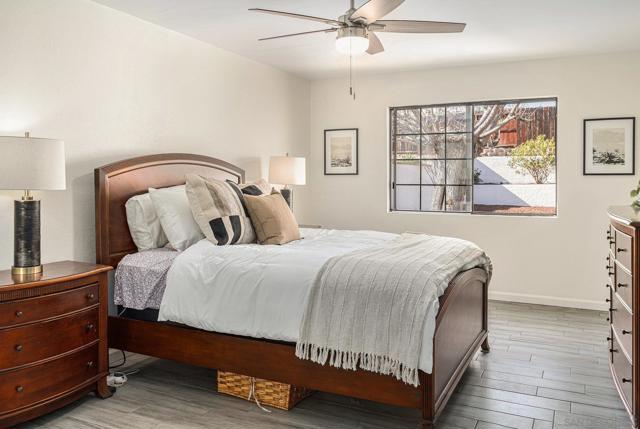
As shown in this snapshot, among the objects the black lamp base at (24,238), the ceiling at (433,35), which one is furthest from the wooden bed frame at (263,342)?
the ceiling at (433,35)

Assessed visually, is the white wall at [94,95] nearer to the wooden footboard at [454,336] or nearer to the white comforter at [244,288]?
the white comforter at [244,288]

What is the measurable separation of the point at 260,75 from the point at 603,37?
3166mm

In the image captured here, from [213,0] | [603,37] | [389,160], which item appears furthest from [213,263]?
[603,37]

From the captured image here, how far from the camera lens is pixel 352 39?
290 cm

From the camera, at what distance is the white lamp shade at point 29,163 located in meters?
2.53

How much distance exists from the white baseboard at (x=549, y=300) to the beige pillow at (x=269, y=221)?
9.10 feet

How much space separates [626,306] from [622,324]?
20 cm

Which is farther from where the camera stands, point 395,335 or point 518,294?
point 518,294

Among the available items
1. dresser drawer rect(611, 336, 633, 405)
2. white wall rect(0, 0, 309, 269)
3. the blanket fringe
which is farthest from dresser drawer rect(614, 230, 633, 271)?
white wall rect(0, 0, 309, 269)

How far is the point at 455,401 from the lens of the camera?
2912 mm

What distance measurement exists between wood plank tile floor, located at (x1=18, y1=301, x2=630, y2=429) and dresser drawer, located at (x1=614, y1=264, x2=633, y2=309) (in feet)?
2.12

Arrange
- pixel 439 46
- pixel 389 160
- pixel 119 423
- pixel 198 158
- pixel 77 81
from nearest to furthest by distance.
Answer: pixel 119 423, pixel 77 81, pixel 198 158, pixel 439 46, pixel 389 160

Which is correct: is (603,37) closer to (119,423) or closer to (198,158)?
(198,158)

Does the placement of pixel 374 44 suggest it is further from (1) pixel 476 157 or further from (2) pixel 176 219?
(1) pixel 476 157
